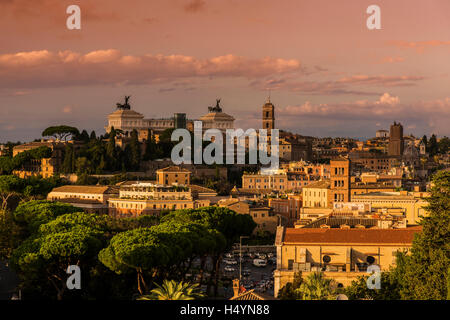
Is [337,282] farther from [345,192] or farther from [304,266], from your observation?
[345,192]

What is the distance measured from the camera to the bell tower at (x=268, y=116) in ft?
457

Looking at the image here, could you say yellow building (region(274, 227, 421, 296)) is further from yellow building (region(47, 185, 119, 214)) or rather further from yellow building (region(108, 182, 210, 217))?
yellow building (region(47, 185, 119, 214))

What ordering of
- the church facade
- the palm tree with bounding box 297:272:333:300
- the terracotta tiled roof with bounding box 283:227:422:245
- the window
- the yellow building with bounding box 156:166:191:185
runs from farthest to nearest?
the church facade, the yellow building with bounding box 156:166:191:185, the terracotta tiled roof with bounding box 283:227:422:245, the window, the palm tree with bounding box 297:272:333:300

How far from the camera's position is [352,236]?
40.7m

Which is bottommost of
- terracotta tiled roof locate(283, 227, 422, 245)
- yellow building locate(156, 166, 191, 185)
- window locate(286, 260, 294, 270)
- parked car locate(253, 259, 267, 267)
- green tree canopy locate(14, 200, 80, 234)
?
parked car locate(253, 259, 267, 267)

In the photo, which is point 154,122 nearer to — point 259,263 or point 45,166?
point 45,166

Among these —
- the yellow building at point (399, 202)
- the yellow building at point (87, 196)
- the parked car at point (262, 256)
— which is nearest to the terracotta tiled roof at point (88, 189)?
the yellow building at point (87, 196)

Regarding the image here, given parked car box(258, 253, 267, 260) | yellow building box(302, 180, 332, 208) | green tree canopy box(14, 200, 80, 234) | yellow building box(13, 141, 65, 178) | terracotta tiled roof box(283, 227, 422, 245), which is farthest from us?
yellow building box(13, 141, 65, 178)

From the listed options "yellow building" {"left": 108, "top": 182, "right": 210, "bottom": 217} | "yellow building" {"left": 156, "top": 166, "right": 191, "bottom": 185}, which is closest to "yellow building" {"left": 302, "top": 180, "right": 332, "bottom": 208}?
"yellow building" {"left": 108, "top": 182, "right": 210, "bottom": 217}

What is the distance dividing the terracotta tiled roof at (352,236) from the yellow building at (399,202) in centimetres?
1836

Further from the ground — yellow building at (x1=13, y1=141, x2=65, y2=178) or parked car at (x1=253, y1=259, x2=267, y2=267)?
yellow building at (x1=13, y1=141, x2=65, y2=178)

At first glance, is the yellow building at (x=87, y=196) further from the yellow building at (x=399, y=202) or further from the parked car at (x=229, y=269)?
the parked car at (x=229, y=269)

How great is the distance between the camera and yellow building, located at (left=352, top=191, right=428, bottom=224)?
203 ft

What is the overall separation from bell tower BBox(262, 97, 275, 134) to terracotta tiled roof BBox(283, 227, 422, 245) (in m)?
97.8
